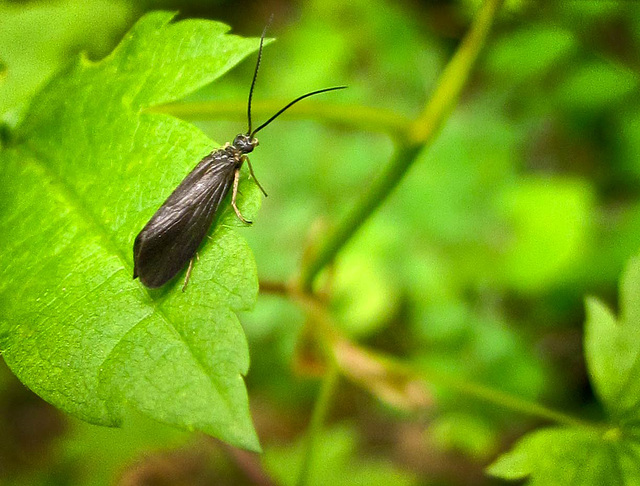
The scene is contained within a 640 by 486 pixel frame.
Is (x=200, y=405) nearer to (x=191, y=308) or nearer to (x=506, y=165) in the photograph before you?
(x=191, y=308)

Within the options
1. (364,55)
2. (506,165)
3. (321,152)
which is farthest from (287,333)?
(364,55)

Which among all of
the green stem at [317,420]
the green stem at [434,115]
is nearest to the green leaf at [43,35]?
the green stem at [434,115]

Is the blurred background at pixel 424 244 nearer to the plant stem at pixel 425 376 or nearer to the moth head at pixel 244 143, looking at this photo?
the plant stem at pixel 425 376

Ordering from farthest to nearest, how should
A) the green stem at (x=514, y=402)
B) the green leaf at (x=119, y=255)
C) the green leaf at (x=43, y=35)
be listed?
the green leaf at (x=43, y=35) < the green stem at (x=514, y=402) < the green leaf at (x=119, y=255)

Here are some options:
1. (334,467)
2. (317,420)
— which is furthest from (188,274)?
(334,467)

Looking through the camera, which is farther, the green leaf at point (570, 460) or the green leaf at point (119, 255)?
the green leaf at point (570, 460)

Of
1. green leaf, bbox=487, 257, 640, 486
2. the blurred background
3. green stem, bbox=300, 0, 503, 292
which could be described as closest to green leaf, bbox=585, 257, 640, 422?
green leaf, bbox=487, 257, 640, 486

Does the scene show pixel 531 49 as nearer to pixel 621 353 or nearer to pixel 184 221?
pixel 621 353
